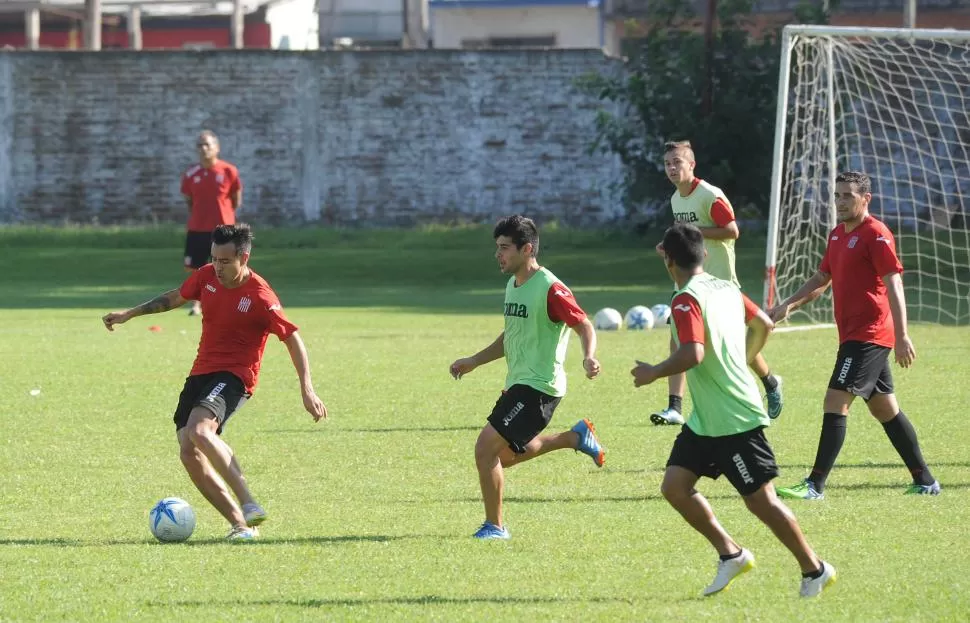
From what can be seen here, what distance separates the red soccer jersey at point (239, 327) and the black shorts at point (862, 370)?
312cm

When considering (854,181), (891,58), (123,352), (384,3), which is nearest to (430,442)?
(854,181)

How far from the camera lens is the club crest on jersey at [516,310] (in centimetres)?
800

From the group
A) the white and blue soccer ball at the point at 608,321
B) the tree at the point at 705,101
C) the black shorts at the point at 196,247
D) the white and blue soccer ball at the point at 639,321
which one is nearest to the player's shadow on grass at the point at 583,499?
the white and blue soccer ball at the point at 608,321

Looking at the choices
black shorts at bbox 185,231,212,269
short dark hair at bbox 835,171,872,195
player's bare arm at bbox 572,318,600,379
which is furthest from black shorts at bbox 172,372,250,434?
black shorts at bbox 185,231,212,269

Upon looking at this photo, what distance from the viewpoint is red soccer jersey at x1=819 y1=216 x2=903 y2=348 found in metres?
8.83

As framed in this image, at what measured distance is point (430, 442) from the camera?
10.9 metres

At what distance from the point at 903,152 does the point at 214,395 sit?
20.9 metres

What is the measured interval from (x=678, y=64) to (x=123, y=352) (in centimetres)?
1364

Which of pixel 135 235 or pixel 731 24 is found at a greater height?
pixel 731 24

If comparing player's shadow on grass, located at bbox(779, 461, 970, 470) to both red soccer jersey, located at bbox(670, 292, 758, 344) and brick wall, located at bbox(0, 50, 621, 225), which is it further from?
brick wall, located at bbox(0, 50, 621, 225)

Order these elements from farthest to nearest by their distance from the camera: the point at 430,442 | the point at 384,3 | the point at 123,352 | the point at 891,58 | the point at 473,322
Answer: the point at 384,3 → the point at 891,58 → the point at 473,322 → the point at 123,352 → the point at 430,442

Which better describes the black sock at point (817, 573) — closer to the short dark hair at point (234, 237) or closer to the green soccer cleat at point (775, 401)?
the short dark hair at point (234, 237)

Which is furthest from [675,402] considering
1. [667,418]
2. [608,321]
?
[608,321]

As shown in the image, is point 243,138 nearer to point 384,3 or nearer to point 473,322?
point 473,322
